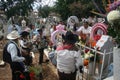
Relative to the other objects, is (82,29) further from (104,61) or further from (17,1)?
(17,1)

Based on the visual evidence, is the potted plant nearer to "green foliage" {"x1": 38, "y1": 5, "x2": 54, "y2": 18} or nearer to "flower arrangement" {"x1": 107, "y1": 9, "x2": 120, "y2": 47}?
"flower arrangement" {"x1": 107, "y1": 9, "x2": 120, "y2": 47}

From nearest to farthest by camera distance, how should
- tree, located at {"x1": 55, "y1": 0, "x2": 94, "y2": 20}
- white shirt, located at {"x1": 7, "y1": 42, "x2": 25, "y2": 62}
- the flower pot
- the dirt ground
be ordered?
1. the flower pot
2. white shirt, located at {"x1": 7, "y1": 42, "x2": 25, "y2": 62}
3. the dirt ground
4. tree, located at {"x1": 55, "y1": 0, "x2": 94, "y2": 20}

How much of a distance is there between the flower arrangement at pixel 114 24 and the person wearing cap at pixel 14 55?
8.66 ft

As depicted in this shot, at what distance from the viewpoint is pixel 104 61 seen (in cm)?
661

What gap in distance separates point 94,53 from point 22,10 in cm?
2473

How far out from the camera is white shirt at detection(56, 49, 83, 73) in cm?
610

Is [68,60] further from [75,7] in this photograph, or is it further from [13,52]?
[75,7]

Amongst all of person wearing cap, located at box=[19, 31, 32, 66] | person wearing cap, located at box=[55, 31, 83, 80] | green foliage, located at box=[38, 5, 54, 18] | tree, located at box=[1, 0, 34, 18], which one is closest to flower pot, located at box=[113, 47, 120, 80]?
person wearing cap, located at box=[55, 31, 83, 80]

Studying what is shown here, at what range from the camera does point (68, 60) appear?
20.3 ft

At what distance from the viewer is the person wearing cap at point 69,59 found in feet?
20.1

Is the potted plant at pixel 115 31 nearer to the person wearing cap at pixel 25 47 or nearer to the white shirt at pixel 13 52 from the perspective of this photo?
the white shirt at pixel 13 52

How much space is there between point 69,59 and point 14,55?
4.11ft

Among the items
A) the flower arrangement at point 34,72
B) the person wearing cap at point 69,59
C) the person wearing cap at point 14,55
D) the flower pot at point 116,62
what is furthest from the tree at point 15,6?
the flower pot at point 116,62

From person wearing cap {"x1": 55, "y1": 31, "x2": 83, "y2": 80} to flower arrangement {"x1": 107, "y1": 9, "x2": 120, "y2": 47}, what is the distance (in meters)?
1.77
